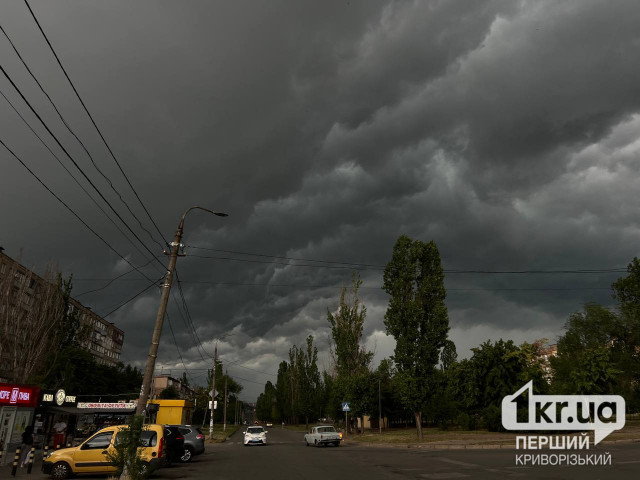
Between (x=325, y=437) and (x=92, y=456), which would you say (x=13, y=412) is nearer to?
(x=92, y=456)

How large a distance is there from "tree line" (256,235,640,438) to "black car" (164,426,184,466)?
758 inches

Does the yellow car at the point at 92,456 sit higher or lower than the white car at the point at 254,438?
higher

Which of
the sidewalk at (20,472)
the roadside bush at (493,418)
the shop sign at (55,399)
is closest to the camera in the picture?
the sidewalk at (20,472)

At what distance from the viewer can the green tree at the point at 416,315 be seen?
3609 centimetres

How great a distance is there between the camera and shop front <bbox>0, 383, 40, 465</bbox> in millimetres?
20531

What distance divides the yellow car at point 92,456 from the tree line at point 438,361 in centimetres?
2354

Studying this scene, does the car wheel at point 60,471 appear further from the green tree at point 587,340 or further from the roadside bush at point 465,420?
the green tree at point 587,340

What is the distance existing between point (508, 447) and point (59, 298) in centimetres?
4448

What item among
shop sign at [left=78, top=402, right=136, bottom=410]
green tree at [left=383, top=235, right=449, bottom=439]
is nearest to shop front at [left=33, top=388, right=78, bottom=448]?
A: shop sign at [left=78, top=402, right=136, bottom=410]

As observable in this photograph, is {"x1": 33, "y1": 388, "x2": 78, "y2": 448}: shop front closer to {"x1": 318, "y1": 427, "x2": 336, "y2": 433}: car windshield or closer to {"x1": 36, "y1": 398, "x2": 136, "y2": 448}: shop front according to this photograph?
{"x1": 36, "y1": 398, "x2": 136, "y2": 448}: shop front

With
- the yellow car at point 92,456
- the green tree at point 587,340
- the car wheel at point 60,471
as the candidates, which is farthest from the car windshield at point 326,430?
the green tree at point 587,340

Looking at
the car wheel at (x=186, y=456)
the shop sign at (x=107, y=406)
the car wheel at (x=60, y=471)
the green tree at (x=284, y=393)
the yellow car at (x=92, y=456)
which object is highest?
the yellow car at (x=92, y=456)

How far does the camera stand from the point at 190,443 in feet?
78.6

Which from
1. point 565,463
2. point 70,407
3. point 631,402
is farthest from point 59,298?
point 631,402
